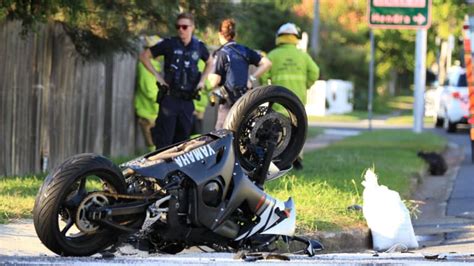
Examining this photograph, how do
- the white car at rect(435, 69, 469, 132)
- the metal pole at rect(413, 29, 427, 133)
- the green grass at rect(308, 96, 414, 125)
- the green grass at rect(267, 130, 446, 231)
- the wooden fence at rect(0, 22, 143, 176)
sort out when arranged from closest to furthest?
1. the green grass at rect(267, 130, 446, 231)
2. the wooden fence at rect(0, 22, 143, 176)
3. the metal pole at rect(413, 29, 427, 133)
4. the white car at rect(435, 69, 469, 132)
5. the green grass at rect(308, 96, 414, 125)

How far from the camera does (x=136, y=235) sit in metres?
6.80

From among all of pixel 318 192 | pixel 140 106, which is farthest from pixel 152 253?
pixel 140 106

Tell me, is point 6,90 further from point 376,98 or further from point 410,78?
point 410,78

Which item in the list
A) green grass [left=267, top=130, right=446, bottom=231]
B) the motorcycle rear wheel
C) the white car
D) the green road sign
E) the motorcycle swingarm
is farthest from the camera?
the white car

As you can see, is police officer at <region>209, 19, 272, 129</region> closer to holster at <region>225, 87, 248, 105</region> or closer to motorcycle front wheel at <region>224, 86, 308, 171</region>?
holster at <region>225, 87, 248, 105</region>

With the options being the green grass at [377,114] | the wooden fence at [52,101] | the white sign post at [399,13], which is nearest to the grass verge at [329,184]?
the wooden fence at [52,101]

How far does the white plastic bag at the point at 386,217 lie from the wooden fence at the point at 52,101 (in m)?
4.68

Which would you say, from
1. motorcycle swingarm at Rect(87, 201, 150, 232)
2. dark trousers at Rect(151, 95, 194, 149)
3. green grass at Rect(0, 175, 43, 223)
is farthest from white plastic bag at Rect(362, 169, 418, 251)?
green grass at Rect(0, 175, 43, 223)

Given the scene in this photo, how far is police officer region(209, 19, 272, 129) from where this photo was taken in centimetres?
1074

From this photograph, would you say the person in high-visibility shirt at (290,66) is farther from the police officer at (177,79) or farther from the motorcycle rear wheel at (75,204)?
the motorcycle rear wheel at (75,204)

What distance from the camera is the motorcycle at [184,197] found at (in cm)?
643

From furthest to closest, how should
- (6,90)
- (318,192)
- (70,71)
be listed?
A: 1. (70,71)
2. (6,90)
3. (318,192)

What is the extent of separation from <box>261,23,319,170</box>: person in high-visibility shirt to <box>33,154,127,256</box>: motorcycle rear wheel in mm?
5924

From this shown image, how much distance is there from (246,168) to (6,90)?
511cm
